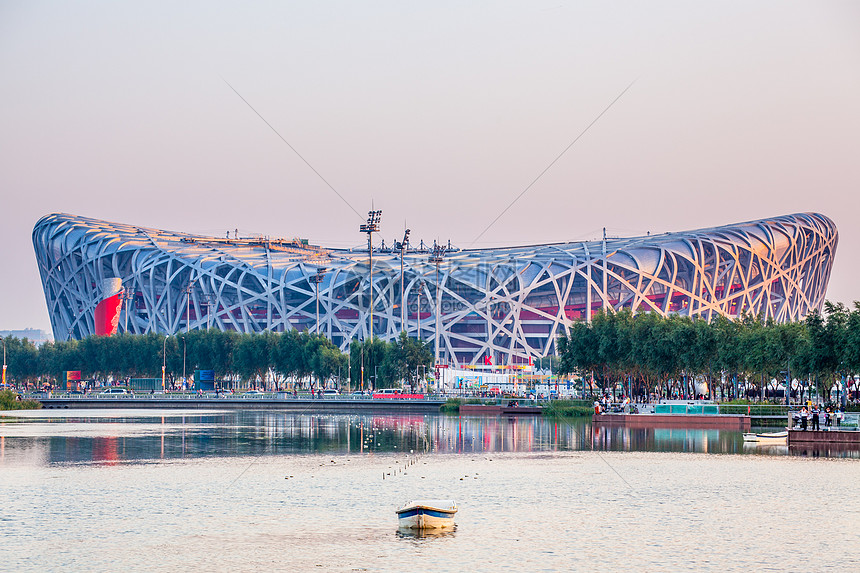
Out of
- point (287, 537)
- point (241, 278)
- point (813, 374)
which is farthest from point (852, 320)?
point (241, 278)

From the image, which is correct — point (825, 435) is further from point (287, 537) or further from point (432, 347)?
point (432, 347)

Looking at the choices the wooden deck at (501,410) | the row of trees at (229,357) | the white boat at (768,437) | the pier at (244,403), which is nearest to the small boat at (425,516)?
the white boat at (768,437)

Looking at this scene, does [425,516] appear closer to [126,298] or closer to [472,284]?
[472,284]

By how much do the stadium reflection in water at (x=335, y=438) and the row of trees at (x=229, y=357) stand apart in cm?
3307

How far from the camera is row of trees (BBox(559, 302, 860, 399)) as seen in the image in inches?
2665

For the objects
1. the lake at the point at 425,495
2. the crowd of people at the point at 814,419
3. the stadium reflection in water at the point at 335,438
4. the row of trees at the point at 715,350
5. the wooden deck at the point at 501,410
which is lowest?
the lake at the point at 425,495

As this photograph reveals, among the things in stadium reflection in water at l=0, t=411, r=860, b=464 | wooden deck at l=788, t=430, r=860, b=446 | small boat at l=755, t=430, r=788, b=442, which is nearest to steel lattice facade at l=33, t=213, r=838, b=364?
stadium reflection in water at l=0, t=411, r=860, b=464

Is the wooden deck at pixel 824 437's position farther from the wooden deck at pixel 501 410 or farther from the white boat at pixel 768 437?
the wooden deck at pixel 501 410

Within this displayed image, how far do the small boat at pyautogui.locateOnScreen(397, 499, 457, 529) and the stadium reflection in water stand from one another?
23887 mm

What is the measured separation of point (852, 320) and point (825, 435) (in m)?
9.72

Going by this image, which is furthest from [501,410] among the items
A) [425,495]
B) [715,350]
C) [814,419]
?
[425,495]

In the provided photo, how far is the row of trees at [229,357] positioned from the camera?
122 m

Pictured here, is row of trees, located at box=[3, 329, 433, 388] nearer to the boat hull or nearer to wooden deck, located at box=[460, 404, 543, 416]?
wooden deck, located at box=[460, 404, 543, 416]

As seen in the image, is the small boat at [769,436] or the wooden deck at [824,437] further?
the small boat at [769,436]
